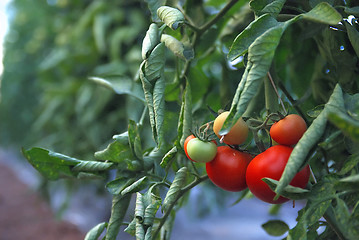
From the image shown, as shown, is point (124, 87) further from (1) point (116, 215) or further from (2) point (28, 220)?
(2) point (28, 220)

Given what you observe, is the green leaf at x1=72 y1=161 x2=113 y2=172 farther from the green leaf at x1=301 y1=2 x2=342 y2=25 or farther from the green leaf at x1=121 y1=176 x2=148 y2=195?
the green leaf at x1=301 y1=2 x2=342 y2=25

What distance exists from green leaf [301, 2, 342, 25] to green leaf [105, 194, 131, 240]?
228 mm

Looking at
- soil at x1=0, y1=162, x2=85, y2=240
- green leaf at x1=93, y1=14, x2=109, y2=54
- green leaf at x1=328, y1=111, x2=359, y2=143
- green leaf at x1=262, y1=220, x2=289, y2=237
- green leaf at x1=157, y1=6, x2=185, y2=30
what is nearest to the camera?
green leaf at x1=328, y1=111, x2=359, y2=143

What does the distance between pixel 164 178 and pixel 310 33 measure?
21 cm

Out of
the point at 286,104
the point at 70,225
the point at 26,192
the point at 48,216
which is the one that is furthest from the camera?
the point at 26,192

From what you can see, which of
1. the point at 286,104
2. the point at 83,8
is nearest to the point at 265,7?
the point at 286,104

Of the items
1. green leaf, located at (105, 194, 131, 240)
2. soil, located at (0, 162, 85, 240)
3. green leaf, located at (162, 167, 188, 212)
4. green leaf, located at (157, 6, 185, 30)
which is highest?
green leaf, located at (157, 6, 185, 30)

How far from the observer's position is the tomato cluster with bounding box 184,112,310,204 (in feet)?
0.88

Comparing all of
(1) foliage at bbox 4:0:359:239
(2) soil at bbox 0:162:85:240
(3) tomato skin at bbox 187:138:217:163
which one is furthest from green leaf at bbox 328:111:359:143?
(2) soil at bbox 0:162:85:240

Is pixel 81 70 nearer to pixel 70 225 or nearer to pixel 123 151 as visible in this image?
pixel 70 225

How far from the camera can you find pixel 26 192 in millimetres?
3379

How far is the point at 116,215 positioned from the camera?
1.12 feet

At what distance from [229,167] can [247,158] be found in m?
0.02

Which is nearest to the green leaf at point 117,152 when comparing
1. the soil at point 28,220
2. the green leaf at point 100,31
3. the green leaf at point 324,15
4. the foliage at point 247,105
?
the foliage at point 247,105
